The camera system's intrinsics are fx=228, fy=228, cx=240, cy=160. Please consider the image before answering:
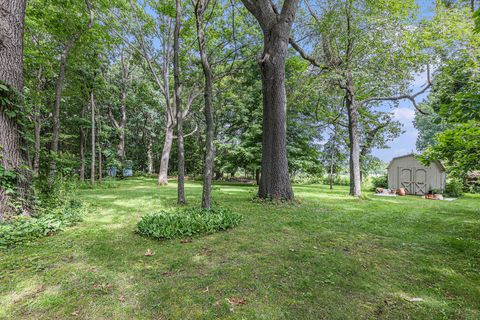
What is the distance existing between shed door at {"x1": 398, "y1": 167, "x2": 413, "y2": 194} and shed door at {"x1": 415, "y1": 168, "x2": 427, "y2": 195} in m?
0.29

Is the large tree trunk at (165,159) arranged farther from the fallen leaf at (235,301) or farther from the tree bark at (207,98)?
the fallen leaf at (235,301)

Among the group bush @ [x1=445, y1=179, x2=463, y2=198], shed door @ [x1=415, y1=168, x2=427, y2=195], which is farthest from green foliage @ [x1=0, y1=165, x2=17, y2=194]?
bush @ [x1=445, y1=179, x2=463, y2=198]

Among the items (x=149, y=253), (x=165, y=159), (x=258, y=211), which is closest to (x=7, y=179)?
(x=149, y=253)

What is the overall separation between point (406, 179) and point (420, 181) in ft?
2.28

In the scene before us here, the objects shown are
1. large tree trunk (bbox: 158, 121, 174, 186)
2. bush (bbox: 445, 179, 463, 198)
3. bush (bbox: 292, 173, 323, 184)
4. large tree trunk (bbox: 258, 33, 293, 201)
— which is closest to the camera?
large tree trunk (bbox: 258, 33, 293, 201)

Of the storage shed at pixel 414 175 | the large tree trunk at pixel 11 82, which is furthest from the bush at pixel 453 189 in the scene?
Answer: the large tree trunk at pixel 11 82

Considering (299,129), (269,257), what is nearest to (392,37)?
(299,129)

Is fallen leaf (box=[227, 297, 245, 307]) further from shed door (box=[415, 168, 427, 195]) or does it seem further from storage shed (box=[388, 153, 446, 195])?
shed door (box=[415, 168, 427, 195])

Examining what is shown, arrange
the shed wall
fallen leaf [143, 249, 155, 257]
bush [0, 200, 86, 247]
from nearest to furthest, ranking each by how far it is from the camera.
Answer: fallen leaf [143, 249, 155, 257] → bush [0, 200, 86, 247] → the shed wall

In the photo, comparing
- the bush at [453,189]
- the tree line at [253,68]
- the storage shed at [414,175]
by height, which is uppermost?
the tree line at [253,68]

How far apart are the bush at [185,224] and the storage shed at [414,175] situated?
14.1 m

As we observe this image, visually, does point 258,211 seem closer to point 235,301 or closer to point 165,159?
point 235,301

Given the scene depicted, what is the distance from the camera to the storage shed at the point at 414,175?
13.5 metres

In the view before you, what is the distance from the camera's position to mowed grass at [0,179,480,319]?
1976 millimetres
